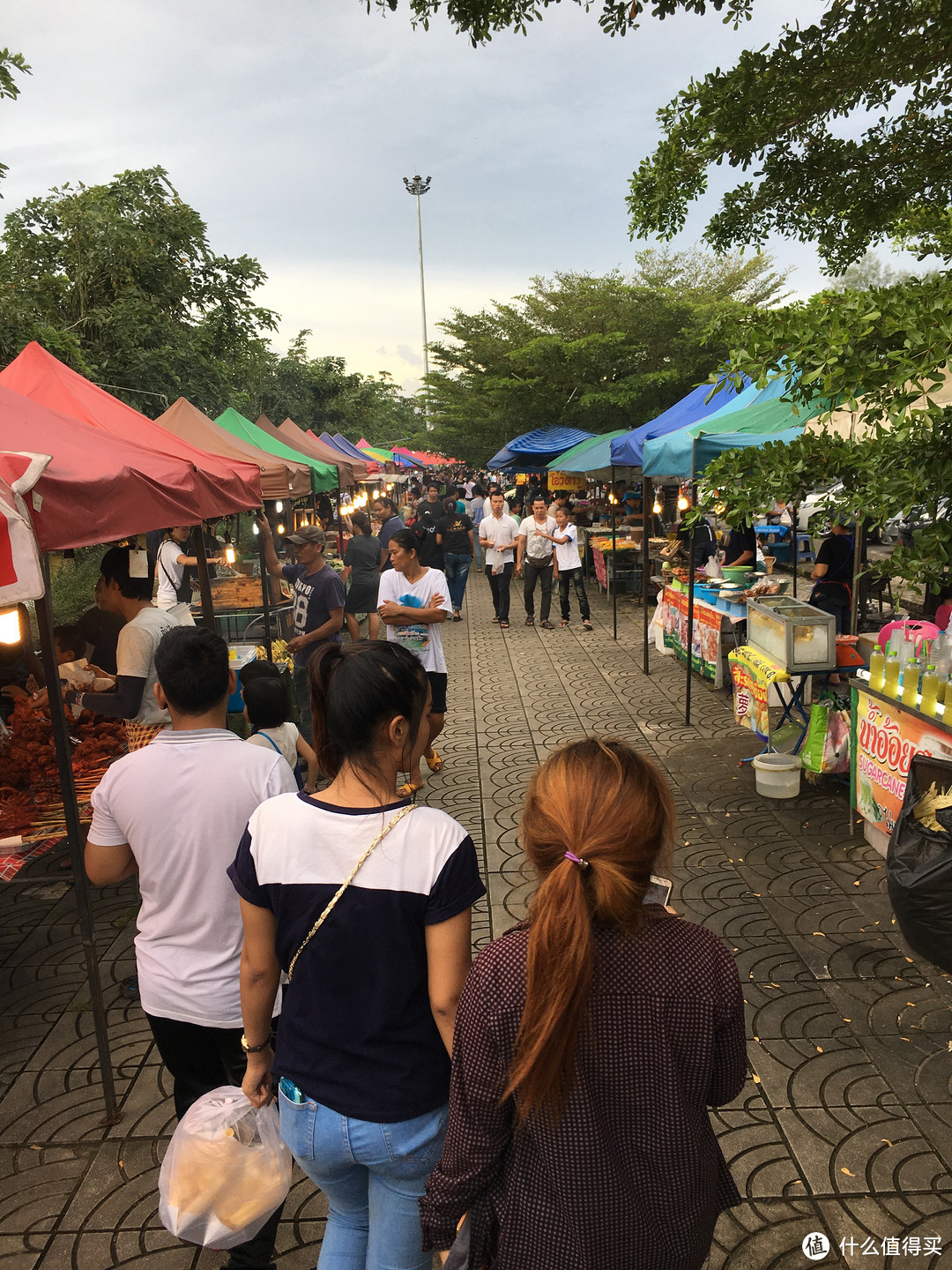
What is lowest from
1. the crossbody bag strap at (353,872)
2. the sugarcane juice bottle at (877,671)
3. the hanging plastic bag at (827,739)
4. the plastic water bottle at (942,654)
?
the hanging plastic bag at (827,739)

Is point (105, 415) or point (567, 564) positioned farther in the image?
point (567, 564)

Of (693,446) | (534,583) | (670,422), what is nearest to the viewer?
(693,446)

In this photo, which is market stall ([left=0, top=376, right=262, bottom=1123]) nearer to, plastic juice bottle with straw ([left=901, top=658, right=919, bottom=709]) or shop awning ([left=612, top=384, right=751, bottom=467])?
plastic juice bottle with straw ([left=901, top=658, right=919, bottom=709])

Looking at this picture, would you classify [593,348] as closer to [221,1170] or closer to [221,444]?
[221,444]

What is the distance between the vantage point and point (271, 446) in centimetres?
1409

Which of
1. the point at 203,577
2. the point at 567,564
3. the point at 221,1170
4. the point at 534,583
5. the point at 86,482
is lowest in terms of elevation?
the point at 221,1170

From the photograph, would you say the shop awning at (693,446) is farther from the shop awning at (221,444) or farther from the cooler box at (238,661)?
the cooler box at (238,661)

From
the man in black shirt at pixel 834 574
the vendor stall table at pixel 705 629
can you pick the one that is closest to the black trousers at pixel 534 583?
the vendor stall table at pixel 705 629

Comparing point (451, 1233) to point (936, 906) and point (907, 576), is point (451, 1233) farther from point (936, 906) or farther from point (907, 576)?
point (907, 576)

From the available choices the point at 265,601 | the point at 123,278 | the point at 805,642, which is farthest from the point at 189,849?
the point at 123,278

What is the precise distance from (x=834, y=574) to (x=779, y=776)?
361 centimetres

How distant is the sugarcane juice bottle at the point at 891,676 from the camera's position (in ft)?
16.2

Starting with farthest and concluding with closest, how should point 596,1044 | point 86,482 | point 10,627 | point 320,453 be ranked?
point 320,453 < point 10,627 < point 86,482 < point 596,1044

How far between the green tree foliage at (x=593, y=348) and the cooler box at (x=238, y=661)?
50.5 ft
